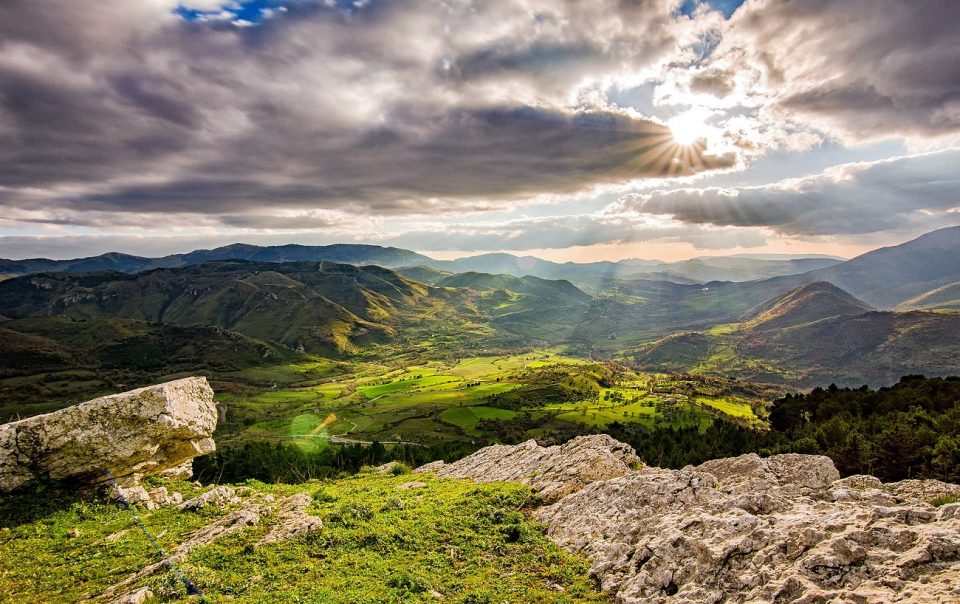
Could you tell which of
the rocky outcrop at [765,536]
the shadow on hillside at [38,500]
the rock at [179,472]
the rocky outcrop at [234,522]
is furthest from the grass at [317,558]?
the rock at [179,472]

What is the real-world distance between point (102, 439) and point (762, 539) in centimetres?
4041

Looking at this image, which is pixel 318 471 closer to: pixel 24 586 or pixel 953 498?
pixel 24 586

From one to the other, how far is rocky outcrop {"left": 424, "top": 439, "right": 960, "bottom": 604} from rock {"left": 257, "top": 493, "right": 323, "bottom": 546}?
653 inches

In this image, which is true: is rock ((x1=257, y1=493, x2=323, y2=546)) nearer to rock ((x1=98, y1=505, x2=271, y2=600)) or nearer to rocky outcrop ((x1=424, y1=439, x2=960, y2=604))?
rock ((x1=98, y1=505, x2=271, y2=600))

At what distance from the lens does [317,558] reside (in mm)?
24312

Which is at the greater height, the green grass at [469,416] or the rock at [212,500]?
the rock at [212,500]

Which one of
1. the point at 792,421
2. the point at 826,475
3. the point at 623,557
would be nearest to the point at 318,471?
the point at 623,557

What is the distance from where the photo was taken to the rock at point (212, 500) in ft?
98.9

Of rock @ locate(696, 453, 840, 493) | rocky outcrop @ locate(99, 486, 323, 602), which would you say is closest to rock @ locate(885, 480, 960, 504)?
rock @ locate(696, 453, 840, 493)

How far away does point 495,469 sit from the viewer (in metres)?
52.9

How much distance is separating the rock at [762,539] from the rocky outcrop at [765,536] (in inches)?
1.9

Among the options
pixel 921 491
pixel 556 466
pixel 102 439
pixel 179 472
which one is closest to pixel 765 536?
pixel 921 491

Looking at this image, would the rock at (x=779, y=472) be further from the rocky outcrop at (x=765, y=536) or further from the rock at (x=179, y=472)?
the rock at (x=179, y=472)

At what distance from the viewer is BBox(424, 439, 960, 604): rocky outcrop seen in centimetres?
1341
